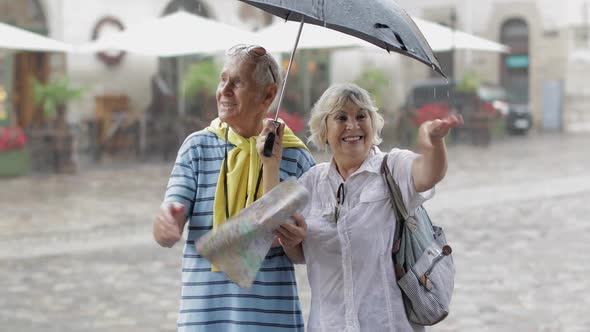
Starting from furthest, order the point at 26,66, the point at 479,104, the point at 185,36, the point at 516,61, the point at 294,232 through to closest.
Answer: the point at 516,61, the point at 479,104, the point at 26,66, the point at 185,36, the point at 294,232

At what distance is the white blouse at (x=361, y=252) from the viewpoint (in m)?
2.92

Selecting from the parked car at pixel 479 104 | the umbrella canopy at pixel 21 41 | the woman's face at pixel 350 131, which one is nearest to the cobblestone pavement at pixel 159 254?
the umbrella canopy at pixel 21 41

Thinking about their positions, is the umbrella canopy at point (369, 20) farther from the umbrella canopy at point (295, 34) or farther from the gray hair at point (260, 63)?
the umbrella canopy at point (295, 34)

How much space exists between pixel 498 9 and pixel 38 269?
25095 millimetres

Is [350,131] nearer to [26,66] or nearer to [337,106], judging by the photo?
[337,106]

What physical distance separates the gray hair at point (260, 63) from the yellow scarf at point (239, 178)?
187 millimetres

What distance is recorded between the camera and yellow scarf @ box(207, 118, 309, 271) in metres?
2.93

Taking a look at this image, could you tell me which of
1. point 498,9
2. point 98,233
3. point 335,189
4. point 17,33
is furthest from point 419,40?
point 498,9

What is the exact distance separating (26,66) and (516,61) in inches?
665

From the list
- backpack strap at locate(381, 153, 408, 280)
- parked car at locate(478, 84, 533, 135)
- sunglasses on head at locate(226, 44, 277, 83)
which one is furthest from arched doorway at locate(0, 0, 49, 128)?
backpack strap at locate(381, 153, 408, 280)

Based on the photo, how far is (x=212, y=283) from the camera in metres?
2.94

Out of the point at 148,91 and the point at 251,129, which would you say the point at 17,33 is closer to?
the point at 251,129

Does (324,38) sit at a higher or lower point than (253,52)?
higher

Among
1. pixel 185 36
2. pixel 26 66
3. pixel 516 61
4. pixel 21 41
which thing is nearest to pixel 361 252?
pixel 21 41
